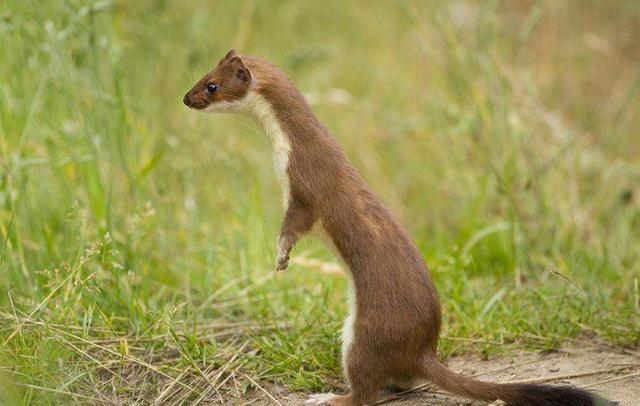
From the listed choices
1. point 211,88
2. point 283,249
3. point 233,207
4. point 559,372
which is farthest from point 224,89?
point 233,207

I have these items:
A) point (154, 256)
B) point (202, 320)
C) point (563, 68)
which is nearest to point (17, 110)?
point (154, 256)

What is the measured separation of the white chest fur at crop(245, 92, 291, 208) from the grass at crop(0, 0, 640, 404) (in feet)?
1.06

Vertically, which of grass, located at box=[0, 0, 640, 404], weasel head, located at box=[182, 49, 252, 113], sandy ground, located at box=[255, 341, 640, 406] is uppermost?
weasel head, located at box=[182, 49, 252, 113]

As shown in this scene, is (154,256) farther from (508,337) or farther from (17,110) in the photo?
(508,337)

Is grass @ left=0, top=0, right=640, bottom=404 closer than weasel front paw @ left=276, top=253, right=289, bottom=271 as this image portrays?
No

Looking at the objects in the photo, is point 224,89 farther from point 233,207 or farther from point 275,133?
point 233,207

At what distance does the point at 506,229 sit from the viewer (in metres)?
5.52

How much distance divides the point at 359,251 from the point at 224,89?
0.92 metres

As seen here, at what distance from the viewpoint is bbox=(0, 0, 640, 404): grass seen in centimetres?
384

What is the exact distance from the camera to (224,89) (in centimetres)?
366

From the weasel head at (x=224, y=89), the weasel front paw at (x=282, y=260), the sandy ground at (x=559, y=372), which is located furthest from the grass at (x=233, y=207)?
the weasel front paw at (x=282, y=260)

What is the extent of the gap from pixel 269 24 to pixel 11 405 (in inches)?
245

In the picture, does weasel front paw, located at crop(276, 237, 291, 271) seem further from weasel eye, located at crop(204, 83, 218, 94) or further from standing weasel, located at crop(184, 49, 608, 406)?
weasel eye, located at crop(204, 83, 218, 94)

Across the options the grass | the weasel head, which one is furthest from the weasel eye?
the grass
